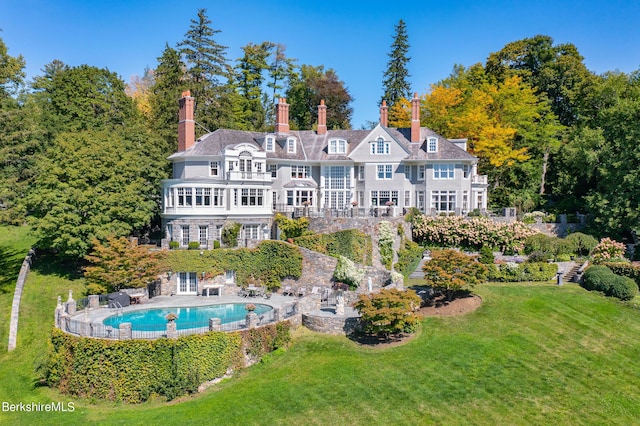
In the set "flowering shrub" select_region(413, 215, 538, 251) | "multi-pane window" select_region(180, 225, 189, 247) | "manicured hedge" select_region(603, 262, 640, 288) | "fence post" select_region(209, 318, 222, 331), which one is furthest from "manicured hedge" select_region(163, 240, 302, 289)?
"manicured hedge" select_region(603, 262, 640, 288)

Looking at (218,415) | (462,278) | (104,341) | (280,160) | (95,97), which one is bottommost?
(218,415)

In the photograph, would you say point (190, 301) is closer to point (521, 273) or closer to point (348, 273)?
point (348, 273)

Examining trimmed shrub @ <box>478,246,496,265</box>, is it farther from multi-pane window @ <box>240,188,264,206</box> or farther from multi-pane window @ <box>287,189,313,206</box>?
multi-pane window @ <box>240,188,264,206</box>

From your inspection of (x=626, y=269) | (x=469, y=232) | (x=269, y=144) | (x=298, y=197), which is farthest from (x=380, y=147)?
(x=626, y=269)

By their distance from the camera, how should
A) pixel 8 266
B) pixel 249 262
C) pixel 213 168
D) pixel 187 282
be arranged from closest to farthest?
pixel 187 282 → pixel 249 262 → pixel 8 266 → pixel 213 168

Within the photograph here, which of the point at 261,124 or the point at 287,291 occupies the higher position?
the point at 261,124

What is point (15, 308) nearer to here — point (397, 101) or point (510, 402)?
point (510, 402)

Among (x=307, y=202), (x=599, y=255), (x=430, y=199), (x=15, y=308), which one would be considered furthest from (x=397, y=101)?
(x=15, y=308)
